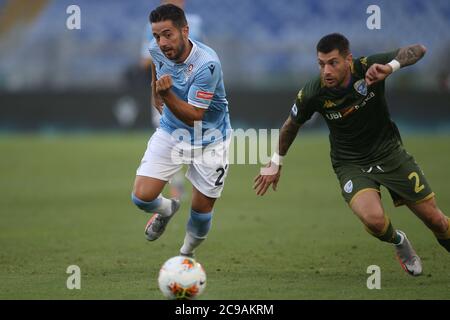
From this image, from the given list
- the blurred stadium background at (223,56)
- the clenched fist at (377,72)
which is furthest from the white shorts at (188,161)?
the blurred stadium background at (223,56)

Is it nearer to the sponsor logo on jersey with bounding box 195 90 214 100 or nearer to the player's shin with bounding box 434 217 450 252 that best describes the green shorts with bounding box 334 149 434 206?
the player's shin with bounding box 434 217 450 252

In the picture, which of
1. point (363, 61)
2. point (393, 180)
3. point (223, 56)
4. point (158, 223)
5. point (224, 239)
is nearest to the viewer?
point (363, 61)

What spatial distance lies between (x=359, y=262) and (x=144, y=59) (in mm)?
5861

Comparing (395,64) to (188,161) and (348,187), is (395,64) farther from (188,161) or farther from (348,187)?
(188,161)

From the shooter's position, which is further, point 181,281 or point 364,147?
point 364,147

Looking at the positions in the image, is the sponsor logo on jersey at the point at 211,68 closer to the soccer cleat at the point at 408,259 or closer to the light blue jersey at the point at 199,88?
the light blue jersey at the point at 199,88

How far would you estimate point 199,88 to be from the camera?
7336mm

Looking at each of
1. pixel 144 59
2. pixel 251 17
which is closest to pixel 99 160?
pixel 144 59

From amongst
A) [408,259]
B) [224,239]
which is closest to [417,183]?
[408,259]

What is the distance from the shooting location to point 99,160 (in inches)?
707

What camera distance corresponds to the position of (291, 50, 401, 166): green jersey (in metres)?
7.25

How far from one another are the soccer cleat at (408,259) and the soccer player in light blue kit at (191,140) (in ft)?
5.68

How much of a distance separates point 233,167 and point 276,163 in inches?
407
